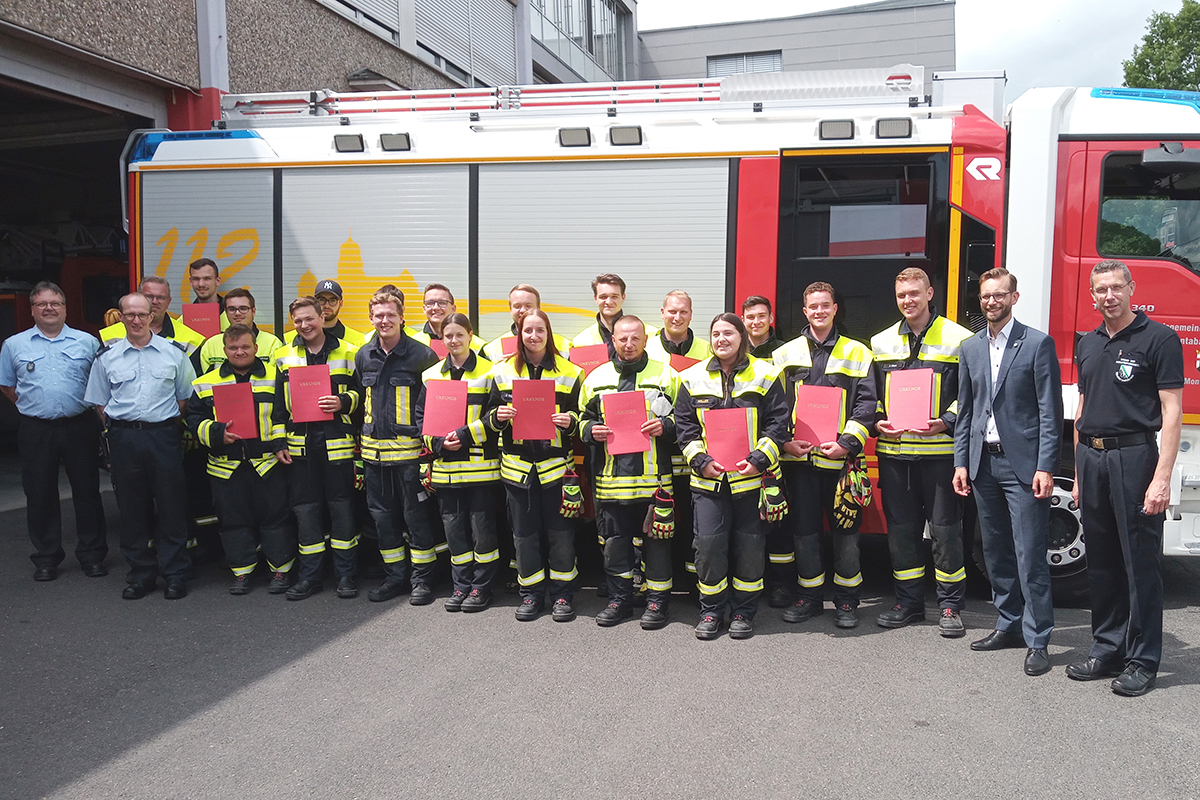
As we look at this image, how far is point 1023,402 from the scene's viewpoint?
4289 mm

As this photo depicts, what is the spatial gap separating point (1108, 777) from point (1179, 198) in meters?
3.27

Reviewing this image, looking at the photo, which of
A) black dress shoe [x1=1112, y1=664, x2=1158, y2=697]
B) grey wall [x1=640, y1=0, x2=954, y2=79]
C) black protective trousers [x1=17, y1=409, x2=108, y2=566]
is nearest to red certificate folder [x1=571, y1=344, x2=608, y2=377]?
black dress shoe [x1=1112, y1=664, x2=1158, y2=697]

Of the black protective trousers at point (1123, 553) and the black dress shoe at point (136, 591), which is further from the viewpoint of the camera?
the black dress shoe at point (136, 591)

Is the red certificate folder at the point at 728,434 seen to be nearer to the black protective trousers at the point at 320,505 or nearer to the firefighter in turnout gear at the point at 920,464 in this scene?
the firefighter in turnout gear at the point at 920,464

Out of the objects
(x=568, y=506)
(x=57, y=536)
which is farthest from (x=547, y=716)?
(x=57, y=536)

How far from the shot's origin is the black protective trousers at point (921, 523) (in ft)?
15.8

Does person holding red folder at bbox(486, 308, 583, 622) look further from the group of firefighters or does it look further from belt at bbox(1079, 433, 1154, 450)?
belt at bbox(1079, 433, 1154, 450)

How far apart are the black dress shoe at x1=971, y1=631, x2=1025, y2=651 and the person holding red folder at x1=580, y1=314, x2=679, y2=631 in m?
1.69

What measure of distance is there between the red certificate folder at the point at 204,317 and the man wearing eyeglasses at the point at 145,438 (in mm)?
527

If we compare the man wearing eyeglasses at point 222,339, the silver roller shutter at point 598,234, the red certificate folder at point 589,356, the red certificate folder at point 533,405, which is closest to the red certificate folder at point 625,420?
the red certificate folder at point 533,405

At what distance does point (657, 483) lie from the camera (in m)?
4.89

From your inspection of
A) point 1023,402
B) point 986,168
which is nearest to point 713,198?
point 986,168

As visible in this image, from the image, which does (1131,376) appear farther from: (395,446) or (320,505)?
(320,505)

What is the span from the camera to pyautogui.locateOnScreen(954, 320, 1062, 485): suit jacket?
4.22m
